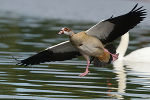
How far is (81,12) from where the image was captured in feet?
176

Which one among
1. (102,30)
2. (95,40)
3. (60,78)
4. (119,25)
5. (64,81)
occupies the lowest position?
(64,81)

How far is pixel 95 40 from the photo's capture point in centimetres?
1552

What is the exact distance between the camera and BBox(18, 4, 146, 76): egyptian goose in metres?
15.3

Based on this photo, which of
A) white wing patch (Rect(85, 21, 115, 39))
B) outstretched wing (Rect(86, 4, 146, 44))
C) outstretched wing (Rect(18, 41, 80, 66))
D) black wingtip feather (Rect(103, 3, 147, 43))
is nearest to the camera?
white wing patch (Rect(85, 21, 115, 39))

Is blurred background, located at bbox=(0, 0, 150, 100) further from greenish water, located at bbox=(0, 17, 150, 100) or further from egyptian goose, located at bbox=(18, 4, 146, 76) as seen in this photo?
egyptian goose, located at bbox=(18, 4, 146, 76)

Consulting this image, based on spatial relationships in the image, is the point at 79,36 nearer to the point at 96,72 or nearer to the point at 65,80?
the point at 65,80

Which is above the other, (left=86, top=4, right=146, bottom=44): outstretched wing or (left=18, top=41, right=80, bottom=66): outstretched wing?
(left=86, top=4, right=146, bottom=44): outstretched wing

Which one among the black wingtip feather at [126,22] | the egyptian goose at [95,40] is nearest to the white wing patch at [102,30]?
the egyptian goose at [95,40]

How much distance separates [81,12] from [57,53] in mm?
37029

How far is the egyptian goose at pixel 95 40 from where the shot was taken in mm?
15320

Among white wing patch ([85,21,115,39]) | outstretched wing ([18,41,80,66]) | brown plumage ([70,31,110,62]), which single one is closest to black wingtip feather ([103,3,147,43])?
white wing patch ([85,21,115,39])

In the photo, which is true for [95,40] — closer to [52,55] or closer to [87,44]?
[87,44]

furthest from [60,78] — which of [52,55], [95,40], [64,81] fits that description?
[95,40]

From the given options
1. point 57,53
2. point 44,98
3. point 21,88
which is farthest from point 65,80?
point 44,98
